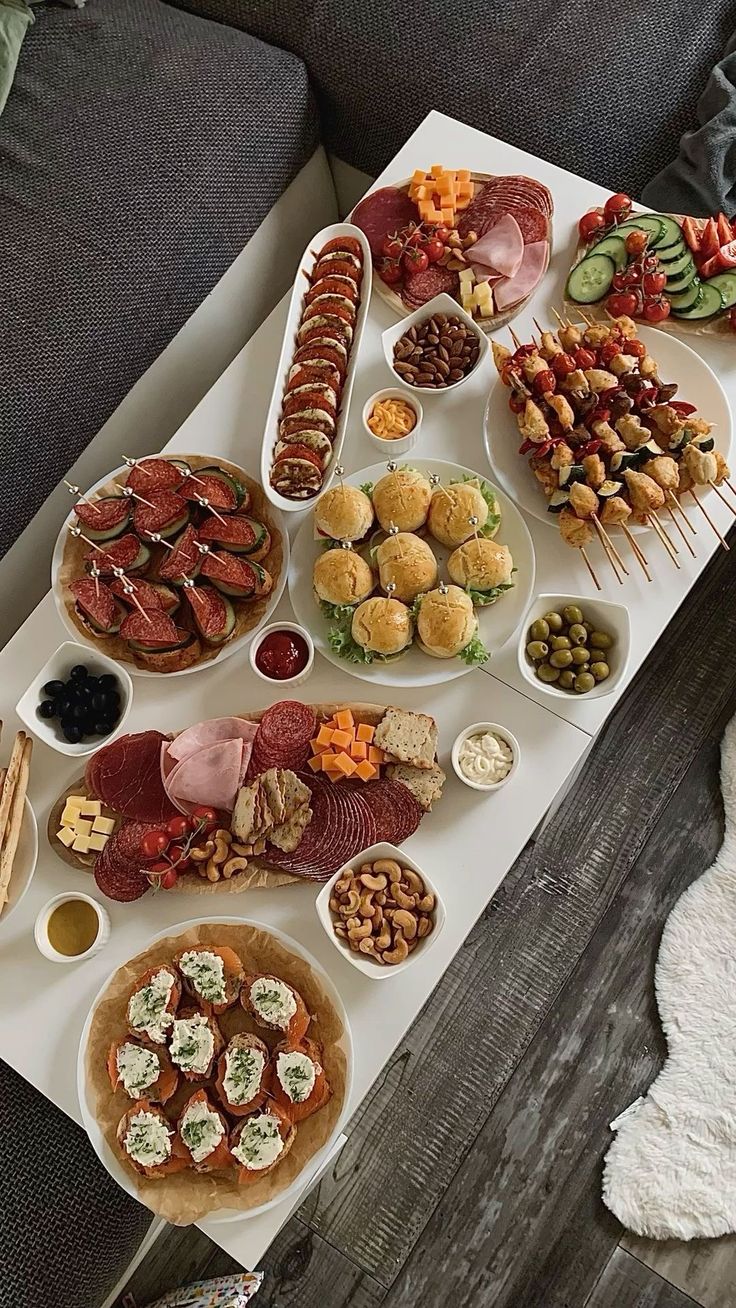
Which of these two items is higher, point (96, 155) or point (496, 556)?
point (96, 155)

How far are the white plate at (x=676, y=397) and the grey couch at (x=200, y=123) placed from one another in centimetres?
67

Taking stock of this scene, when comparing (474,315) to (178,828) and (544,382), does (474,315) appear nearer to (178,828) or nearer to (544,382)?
(544,382)

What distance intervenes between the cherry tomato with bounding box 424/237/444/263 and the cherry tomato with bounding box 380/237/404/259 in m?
0.05

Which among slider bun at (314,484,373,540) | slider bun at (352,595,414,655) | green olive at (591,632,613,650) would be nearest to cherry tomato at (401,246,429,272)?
slider bun at (314,484,373,540)

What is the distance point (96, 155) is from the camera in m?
2.20

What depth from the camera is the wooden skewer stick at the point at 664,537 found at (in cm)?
167

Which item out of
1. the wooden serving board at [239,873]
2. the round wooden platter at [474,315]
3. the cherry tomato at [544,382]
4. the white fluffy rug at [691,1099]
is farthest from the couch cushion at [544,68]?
the white fluffy rug at [691,1099]

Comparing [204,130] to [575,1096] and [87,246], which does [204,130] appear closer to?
[87,246]

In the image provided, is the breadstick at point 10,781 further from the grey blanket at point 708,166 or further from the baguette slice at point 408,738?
the grey blanket at point 708,166

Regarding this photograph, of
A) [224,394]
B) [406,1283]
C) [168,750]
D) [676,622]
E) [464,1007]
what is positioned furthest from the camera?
[676,622]

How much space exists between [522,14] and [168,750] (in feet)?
6.65

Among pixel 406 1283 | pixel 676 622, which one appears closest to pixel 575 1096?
pixel 406 1283

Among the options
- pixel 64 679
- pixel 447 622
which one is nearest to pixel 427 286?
pixel 447 622

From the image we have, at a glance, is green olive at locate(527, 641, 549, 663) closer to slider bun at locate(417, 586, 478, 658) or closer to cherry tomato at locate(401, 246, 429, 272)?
slider bun at locate(417, 586, 478, 658)
